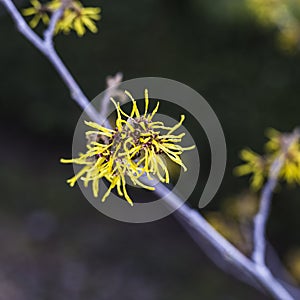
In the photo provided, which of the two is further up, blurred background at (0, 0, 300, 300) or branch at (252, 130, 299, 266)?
branch at (252, 130, 299, 266)

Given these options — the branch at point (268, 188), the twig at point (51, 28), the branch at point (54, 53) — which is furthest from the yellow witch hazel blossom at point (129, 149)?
the branch at point (268, 188)

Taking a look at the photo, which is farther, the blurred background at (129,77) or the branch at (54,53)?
the blurred background at (129,77)

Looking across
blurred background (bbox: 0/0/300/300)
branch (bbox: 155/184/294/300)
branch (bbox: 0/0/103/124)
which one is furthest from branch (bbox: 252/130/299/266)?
blurred background (bbox: 0/0/300/300)

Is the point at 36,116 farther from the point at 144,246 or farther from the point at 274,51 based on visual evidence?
the point at 274,51

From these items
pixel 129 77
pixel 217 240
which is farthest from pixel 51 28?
pixel 129 77

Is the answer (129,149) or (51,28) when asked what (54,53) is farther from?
(129,149)

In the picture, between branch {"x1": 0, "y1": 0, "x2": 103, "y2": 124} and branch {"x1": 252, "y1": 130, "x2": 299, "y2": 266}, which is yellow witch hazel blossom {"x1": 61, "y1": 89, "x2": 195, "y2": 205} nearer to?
branch {"x1": 0, "y1": 0, "x2": 103, "y2": 124}

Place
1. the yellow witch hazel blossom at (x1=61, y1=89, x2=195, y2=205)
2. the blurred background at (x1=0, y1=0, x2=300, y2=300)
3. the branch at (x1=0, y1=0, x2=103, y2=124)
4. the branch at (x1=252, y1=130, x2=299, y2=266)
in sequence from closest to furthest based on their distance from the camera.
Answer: the yellow witch hazel blossom at (x1=61, y1=89, x2=195, y2=205)
the branch at (x1=0, y1=0, x2=103, y2=124)
the branch at (x1=252, y1=130, x2=299, y2=266)
the blurred background at (x1=0, y1=0, x2=300, y2=300)

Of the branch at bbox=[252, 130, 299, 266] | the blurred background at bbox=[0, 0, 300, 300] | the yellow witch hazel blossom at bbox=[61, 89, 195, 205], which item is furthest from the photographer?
the blurred background at bbox=[0, 0, 300, 300]

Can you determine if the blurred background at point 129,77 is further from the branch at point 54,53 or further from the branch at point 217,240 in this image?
the branch at point 54,53
